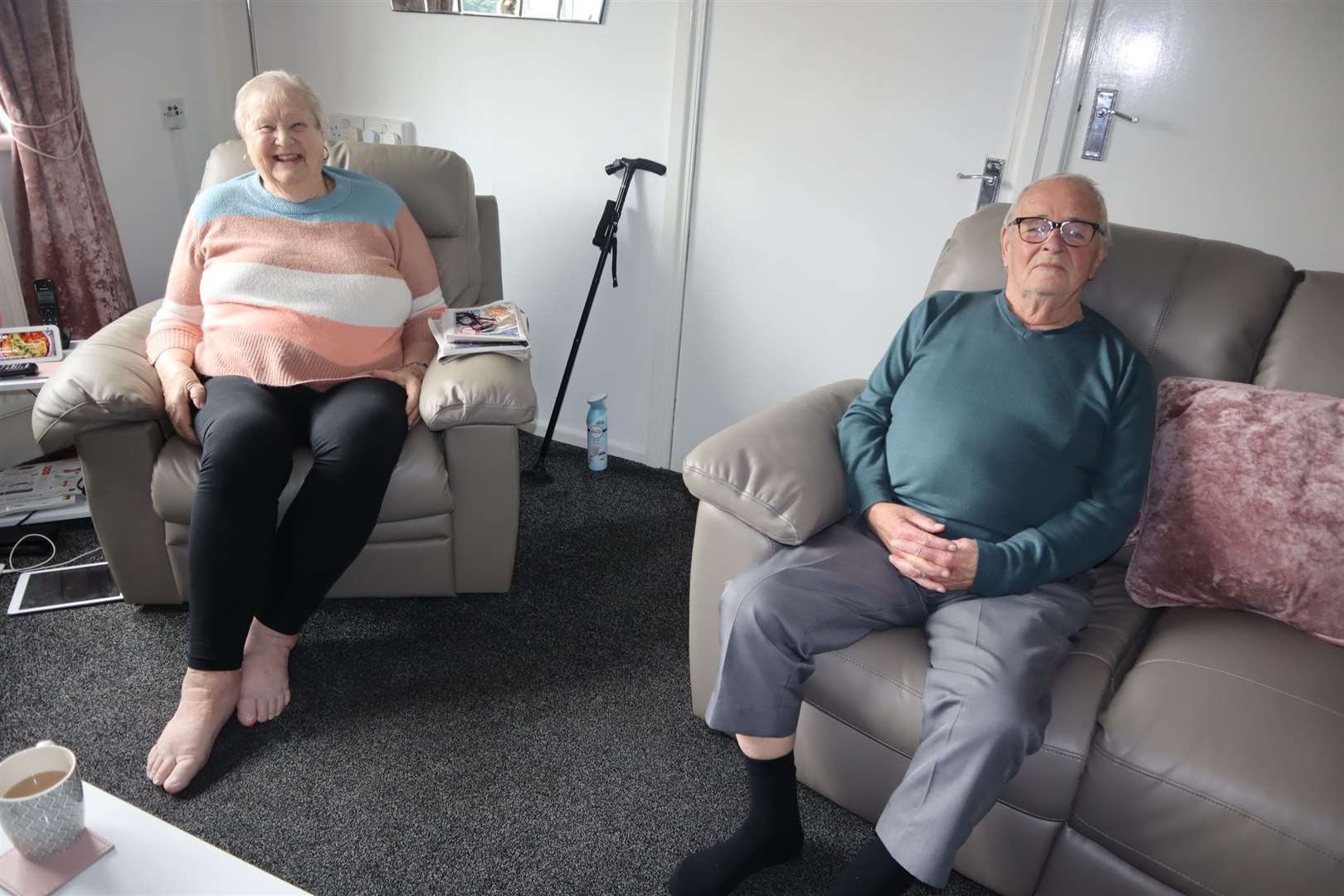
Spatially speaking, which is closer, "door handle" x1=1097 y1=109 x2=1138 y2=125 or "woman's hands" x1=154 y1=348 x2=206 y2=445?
"woman's hands" x1=154 y1=348 x2=206 y2=445

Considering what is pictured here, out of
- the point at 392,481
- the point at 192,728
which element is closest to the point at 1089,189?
the point at 392,481

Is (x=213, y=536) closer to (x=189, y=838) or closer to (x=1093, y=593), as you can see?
(x=189, y=838)

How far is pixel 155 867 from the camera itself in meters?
0.95

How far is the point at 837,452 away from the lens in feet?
5.36

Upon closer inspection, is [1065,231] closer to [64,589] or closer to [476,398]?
[476,398]

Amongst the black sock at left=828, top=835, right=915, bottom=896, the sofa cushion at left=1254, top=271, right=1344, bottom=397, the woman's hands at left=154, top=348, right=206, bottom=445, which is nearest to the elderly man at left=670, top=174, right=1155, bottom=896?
the black sock at left=828, top=835, right=915, bottom=896

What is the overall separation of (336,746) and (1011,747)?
1.16m

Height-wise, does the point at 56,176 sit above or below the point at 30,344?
above

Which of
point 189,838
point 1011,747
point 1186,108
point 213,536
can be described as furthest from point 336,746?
point 1186,108

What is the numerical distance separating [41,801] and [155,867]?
0.13 metres

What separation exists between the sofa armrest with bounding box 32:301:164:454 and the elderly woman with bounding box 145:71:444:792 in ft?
0.15

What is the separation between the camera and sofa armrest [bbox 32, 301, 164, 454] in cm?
164

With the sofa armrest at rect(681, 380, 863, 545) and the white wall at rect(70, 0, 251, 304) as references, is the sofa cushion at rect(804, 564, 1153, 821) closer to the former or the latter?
the sofa armrest at rect(681, 380, 863, 545)

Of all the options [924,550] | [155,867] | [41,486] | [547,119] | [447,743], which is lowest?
[447,743]
